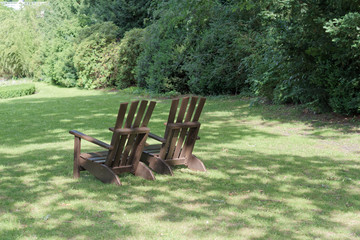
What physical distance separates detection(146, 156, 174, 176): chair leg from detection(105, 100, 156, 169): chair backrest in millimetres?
462

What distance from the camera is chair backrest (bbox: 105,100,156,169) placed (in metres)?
5.84

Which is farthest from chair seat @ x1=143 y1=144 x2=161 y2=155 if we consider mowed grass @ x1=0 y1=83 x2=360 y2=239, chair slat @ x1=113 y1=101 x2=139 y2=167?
chair slat @ x1=113 y1=101 x2=139 y2=167

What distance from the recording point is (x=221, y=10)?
64.0 ft

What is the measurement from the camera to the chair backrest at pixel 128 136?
19.1ft

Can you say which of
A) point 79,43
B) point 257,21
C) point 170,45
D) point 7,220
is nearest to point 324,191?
point 7,220

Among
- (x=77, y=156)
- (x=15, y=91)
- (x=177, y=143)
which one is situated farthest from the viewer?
(x=15, y=91)

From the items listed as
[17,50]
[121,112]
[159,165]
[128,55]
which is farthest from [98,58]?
[121,112]

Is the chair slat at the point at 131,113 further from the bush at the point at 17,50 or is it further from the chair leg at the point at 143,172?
the bush at the point at 17,50

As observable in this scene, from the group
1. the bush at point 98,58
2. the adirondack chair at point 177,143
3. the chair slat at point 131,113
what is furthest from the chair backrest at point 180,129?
the bush at point 98,58

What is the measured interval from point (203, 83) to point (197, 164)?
1326cm

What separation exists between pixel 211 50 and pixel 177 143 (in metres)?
13.3

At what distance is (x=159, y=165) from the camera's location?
6605mm

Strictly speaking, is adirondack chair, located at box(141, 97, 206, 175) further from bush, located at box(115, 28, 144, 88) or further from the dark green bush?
bush, located at box(115, 28, 144, 88)

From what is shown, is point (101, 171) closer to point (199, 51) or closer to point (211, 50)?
point (211, 50)
